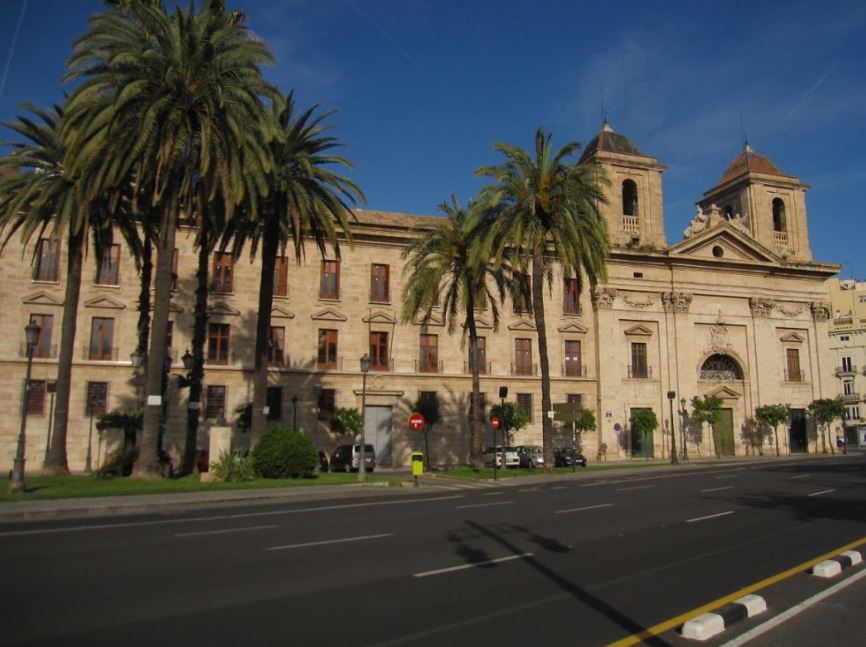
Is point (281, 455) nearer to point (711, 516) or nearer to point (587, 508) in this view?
point (587, 508)

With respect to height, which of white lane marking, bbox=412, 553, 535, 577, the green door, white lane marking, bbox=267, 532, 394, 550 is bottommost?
white lane marking, bbox=267, 532, 394, 550

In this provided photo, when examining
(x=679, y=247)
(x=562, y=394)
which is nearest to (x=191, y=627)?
(x=562, y=394)

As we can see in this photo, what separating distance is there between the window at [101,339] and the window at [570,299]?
28.1 m

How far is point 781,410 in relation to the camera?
50375mm

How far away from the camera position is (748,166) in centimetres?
5762

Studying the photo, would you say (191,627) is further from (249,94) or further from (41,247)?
(41,247)

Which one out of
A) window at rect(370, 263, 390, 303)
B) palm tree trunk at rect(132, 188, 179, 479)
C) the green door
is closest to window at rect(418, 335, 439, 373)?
window at rect(370, 263, 390, 303)

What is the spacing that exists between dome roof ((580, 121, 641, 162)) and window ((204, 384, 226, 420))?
104ft

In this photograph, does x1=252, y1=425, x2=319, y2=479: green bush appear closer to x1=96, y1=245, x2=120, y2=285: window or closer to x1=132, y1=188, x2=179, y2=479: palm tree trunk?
x1=132, y1=188, x2=179, y2=479: palm tree trunk

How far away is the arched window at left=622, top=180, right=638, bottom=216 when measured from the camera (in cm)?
5262

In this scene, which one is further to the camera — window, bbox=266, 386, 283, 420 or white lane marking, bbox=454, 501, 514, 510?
window, bbox=266, 386, 283, 420

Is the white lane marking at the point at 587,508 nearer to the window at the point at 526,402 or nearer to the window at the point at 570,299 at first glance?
the window at the point at 526,402

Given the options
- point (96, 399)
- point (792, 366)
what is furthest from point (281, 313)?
point (792, 366)

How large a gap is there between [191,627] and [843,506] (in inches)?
636
